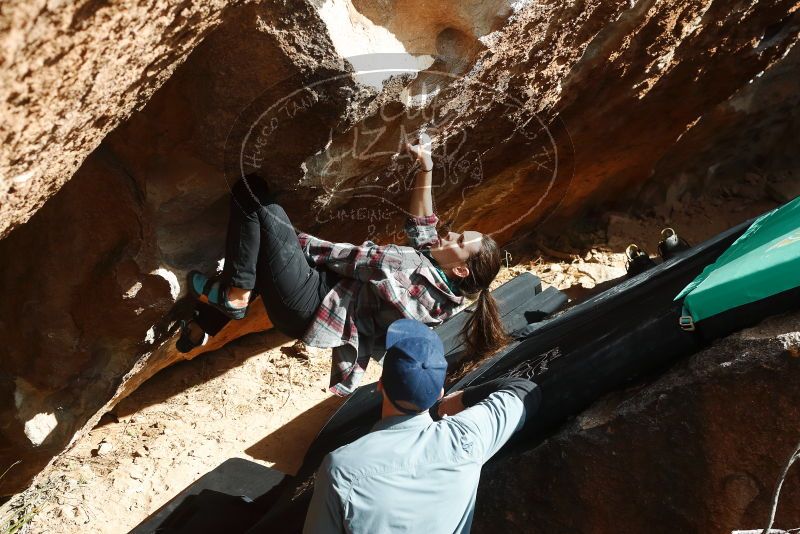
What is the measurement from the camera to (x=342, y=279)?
275cm

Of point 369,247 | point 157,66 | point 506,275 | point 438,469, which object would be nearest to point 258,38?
point 157,66

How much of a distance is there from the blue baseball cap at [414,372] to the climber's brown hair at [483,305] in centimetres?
70

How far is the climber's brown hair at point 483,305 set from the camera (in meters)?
2.61

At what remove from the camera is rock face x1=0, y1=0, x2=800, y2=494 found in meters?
1.67

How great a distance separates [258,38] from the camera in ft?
6.95

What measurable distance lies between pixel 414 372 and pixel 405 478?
27cm

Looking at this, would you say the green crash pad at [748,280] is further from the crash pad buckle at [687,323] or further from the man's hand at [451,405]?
the man's hand at [451,405]

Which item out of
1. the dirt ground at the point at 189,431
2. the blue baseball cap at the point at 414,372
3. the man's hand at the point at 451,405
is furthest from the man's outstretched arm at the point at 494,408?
the dirt ground at the point at 189,431

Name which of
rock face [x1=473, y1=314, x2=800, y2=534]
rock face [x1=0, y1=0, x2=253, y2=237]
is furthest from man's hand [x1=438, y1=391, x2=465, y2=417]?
rock face [x1=0, y1=0, x2=253, y2=237]

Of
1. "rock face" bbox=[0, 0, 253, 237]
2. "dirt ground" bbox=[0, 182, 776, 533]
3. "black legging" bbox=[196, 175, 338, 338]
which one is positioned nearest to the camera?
"rock face" bbox=[0, 0, 253, 237]

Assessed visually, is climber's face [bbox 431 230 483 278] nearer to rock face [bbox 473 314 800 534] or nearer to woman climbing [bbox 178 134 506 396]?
woman climbing [bbox 178 134 506 396]

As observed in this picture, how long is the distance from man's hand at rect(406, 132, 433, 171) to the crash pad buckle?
1.16 meters

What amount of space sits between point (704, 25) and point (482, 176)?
4.01 feet

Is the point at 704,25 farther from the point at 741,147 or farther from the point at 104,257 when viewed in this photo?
the point at 104,257
